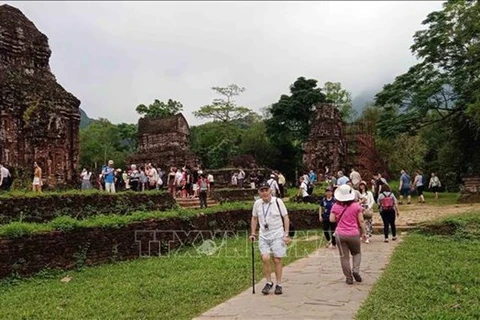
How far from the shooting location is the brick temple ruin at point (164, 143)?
99.3 feet

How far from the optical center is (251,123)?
6356 cm

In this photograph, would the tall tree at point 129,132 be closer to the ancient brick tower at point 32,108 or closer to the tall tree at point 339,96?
the tall tree at point 339,96

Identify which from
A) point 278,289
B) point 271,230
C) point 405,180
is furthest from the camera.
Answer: point 405,180

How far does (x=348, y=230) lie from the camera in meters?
7.59

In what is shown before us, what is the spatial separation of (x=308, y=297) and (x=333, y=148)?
27.8 metres

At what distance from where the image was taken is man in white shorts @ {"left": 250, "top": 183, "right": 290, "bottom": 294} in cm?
704

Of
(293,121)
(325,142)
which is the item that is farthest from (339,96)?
(325,142)

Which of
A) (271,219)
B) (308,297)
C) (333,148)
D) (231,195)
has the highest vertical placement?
(333,148)

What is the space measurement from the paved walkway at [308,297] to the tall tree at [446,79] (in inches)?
639

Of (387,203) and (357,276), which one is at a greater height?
(387,203)

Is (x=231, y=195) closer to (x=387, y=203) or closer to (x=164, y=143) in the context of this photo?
(x=164, y=143)

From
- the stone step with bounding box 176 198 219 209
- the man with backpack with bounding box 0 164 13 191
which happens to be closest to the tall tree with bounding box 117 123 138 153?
the stone step with bounding box 176 198 219 209

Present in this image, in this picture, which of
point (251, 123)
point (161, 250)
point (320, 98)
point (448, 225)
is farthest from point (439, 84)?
point (251, 123)

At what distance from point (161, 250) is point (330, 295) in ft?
20.4
